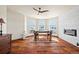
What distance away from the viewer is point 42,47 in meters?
2.54

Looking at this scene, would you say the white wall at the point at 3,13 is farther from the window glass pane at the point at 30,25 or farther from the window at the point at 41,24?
the window at the point at 41,24

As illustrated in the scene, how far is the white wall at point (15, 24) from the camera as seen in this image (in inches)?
96.2

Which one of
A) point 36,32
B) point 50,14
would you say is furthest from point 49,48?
point 50,14

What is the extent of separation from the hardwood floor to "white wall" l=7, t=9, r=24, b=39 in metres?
0.16

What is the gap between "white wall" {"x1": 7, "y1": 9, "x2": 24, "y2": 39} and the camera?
244 centimetres

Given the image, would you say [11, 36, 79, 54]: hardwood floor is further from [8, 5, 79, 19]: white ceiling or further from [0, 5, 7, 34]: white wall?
[8, 5, 79, 19]: white ceiling

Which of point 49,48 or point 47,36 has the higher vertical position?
point 47,36

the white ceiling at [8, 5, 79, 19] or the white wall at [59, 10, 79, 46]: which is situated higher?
the white ceiling at [8, 5, 79, 19]

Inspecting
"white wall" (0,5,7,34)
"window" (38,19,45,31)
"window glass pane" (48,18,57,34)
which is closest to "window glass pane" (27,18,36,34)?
"window" (38,19,45,31)
